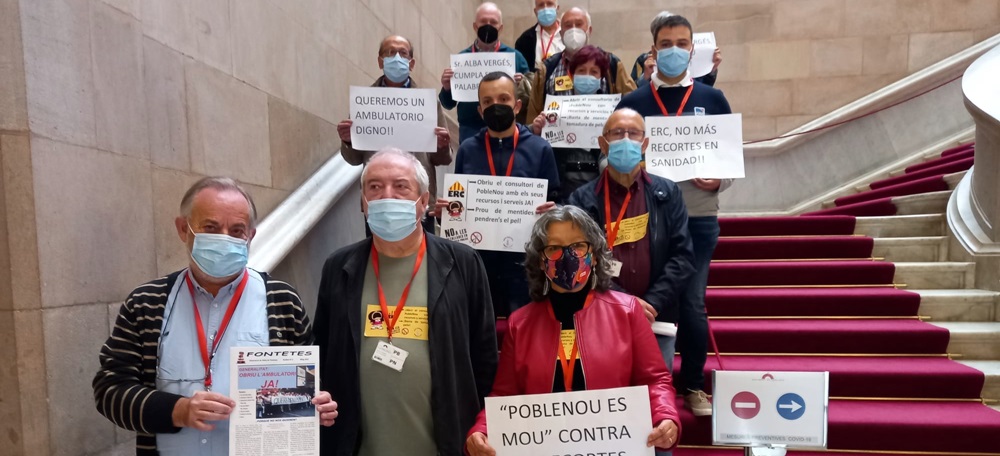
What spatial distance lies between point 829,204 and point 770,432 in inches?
245

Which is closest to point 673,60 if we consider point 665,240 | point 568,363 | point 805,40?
point 665,240

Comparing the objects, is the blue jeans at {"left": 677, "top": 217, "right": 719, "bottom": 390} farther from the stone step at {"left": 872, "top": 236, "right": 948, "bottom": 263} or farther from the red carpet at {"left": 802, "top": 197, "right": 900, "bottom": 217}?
the red carpet at {"left": 802, "top": 197, "right": 900, "bottom": 217}

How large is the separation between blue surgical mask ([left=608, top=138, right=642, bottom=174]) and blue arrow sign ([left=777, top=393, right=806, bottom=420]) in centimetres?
115

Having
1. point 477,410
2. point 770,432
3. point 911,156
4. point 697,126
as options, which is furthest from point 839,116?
point 477,410

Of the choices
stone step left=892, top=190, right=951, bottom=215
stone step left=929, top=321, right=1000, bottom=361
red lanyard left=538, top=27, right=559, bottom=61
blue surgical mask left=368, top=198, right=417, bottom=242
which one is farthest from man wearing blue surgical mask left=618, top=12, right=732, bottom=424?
stone step left=892, top=190, right=951, bottom=215

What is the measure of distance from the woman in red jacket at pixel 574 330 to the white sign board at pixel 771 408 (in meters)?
0.20

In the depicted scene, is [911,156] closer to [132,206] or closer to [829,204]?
[829,204]

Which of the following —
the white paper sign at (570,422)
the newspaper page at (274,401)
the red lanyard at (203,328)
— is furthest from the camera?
the white paper sign at (570,422)

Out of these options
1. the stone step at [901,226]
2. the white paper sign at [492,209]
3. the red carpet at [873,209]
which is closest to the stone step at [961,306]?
the stone step at [901,226]

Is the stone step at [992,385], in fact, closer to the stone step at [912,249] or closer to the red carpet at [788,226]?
the stone step at [912,249]

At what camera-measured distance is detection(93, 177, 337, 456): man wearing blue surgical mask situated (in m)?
1.55

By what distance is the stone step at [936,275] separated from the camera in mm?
4222

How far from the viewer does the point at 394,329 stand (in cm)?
185

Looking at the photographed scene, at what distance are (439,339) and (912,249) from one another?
4.63m
